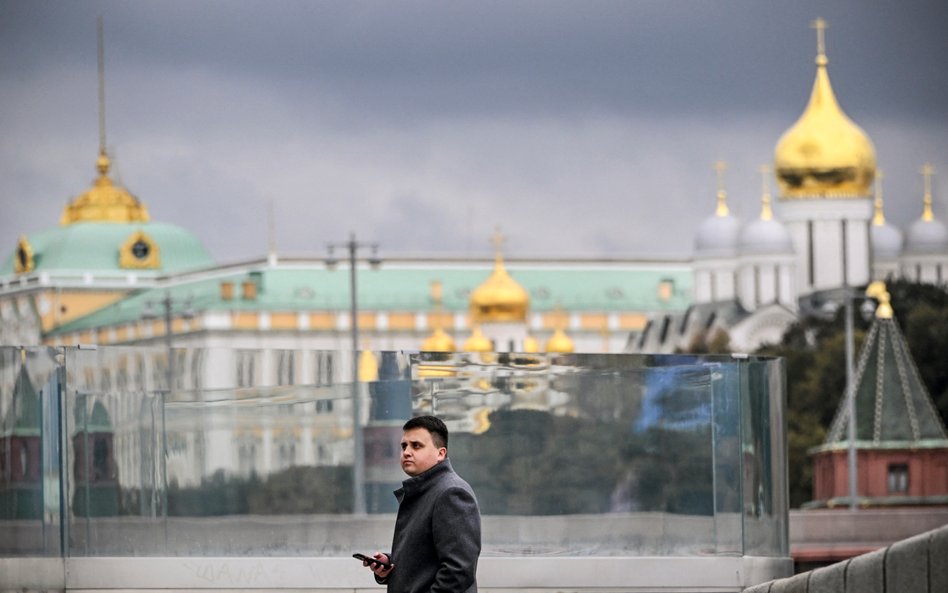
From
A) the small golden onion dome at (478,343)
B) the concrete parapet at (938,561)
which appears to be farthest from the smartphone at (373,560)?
the small golden onion dome at (478,343)

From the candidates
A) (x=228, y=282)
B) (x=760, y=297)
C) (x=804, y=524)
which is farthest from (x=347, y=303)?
(x=804, y=524)

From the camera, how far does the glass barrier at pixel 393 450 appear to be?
19781mm

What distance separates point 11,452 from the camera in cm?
1930

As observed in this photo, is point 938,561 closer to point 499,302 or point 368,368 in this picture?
point 368,368

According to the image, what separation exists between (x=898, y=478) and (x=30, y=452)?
53940 millimetres

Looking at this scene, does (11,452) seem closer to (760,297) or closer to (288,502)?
(288,502)

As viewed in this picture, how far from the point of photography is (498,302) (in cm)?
17325

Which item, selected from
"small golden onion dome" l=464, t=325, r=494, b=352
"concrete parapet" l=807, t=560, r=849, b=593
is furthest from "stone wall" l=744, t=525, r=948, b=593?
"small golden onion dome" l=464, t=325, r=494, b=352

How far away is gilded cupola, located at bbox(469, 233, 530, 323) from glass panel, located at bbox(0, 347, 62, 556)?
15227 cm

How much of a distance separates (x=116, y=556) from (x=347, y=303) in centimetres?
17438

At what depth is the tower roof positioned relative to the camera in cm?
6912

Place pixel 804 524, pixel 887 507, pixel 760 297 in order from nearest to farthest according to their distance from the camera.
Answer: pixel 804 524, pixel 887 507, pixel 760 297

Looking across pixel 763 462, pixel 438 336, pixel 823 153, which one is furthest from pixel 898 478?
pixel 438 336

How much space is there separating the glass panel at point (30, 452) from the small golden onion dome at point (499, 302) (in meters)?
152
